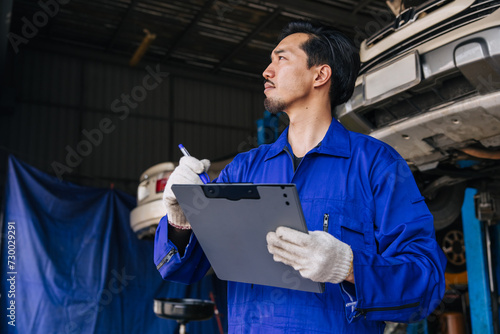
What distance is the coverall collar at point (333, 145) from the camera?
1.38 metres

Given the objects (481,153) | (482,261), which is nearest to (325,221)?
(481,153)

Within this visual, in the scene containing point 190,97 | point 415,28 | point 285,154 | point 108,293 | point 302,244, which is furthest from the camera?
point 190,97

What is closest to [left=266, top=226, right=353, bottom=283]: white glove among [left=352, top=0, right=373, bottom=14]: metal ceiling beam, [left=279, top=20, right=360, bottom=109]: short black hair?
[left=279, top=20, right=360, bottom=109]: short black hair

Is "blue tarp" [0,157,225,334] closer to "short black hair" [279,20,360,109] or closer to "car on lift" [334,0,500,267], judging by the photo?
"car on lift" [334,0,500,267]

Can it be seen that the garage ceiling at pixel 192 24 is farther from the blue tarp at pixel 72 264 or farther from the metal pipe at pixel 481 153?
the metal pipe at pixel 481 153

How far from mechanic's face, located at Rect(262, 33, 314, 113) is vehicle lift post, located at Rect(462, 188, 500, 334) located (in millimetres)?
2509

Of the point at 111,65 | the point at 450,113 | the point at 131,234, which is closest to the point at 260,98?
the point at 111,65

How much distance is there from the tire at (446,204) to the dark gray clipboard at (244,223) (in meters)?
2.72

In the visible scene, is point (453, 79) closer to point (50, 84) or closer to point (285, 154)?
point (285, 154)

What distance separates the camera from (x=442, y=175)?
11.0 ft

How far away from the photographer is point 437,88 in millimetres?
2582

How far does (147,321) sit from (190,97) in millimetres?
6356

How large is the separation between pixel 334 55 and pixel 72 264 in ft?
15.0

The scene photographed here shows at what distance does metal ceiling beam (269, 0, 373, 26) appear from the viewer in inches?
303
